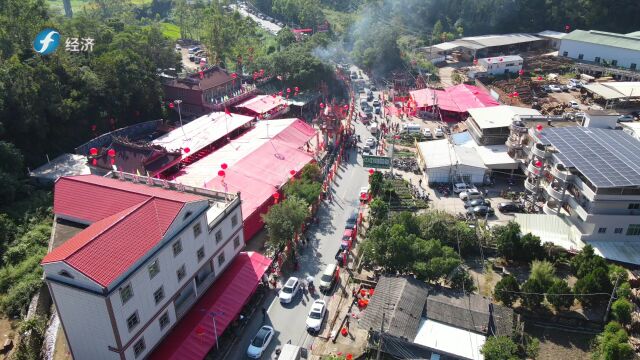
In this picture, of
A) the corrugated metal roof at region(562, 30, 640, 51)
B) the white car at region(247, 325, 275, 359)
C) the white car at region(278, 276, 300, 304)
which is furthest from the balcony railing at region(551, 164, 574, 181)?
the corrugated metal roof at region(562, 30, 640, 51)

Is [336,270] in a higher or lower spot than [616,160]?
lower

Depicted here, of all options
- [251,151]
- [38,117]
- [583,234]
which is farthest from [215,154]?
[583,234]

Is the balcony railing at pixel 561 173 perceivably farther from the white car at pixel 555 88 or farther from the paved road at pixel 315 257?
the white car at pixel 555 88

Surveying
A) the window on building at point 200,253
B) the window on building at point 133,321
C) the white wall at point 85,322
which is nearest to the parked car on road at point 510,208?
the window on building at point 200,253

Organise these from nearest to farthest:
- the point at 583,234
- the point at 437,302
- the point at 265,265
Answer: the point at 437,302, the point at 265,265, the point at 583,234

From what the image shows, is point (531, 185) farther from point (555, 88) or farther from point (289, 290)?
point (555, 88)

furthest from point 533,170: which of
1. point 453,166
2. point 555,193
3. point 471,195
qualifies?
point 453,166

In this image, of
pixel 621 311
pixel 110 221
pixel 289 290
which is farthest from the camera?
pixel 289 290

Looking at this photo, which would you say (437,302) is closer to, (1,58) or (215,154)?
(215,154)

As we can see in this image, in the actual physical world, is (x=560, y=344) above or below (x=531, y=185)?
below
